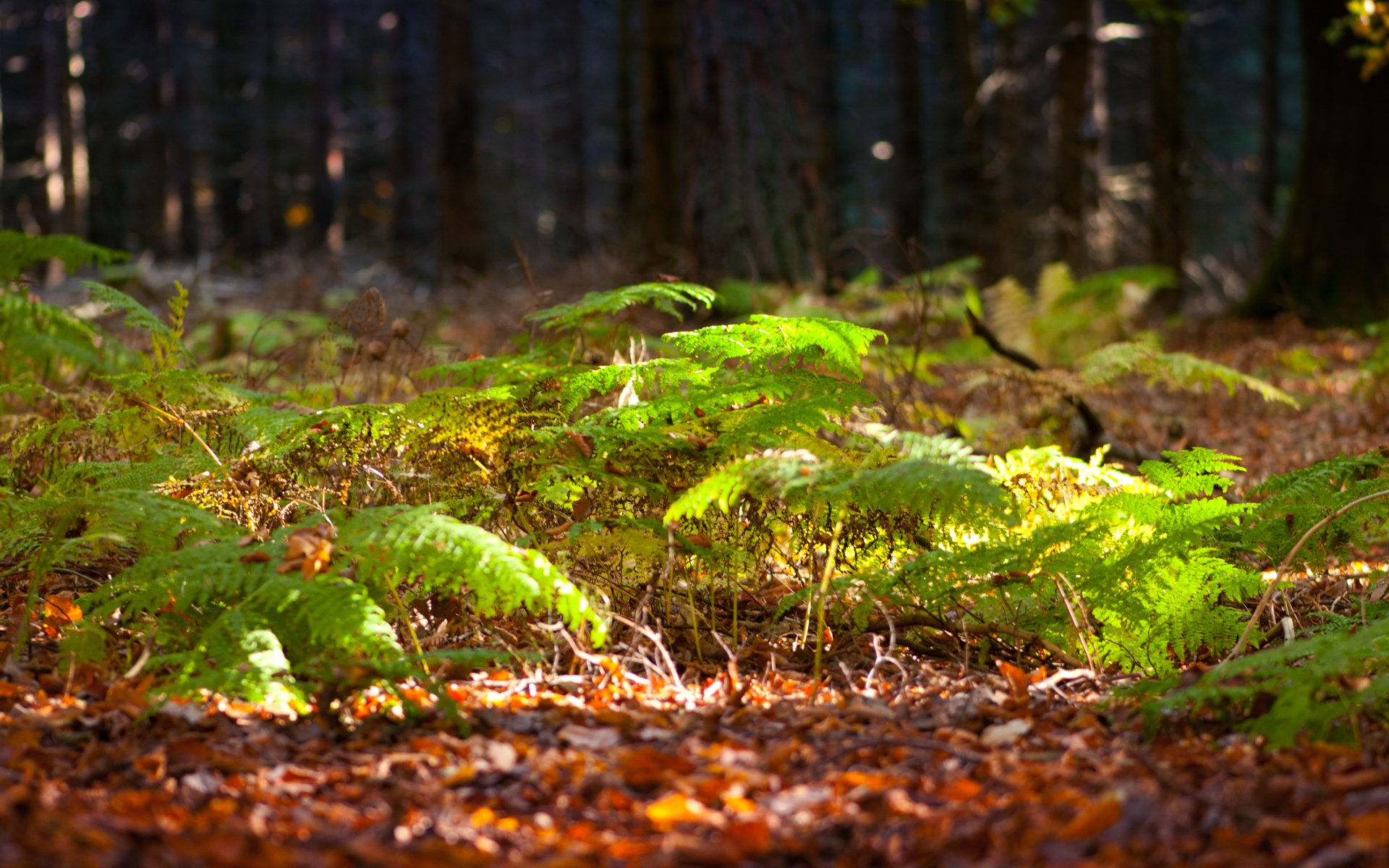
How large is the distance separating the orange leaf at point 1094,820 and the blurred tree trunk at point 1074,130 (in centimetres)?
1046

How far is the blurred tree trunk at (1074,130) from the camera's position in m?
11.4

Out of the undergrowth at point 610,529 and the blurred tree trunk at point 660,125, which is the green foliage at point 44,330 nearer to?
the undergrowth at point 610,529

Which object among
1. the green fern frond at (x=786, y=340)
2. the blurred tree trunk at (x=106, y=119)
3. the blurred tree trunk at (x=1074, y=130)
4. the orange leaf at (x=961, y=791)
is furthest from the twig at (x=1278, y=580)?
the blurred tree trunk at (x=106, y=119)

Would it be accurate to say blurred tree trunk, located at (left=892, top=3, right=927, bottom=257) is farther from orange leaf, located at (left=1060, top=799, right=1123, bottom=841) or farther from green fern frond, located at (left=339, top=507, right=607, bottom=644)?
orange leaf, located at (left=1060, top=799, right=1123, bottom=841)

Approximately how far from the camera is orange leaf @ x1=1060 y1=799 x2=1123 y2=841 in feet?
5.40

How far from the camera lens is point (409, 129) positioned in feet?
96.6

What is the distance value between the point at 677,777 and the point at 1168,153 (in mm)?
13354

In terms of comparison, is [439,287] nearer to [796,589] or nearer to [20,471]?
[20,471]

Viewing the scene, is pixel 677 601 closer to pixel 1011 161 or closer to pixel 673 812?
pixel 673 812

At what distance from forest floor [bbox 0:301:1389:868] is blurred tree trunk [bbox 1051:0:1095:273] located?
9955 millimetres

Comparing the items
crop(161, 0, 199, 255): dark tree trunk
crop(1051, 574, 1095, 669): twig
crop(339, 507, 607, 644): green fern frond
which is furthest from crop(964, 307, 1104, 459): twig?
crop(161, 0, 199, 255): dark tree trunk

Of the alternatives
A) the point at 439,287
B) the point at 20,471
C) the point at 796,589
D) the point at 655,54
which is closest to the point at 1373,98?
the point at 655,54

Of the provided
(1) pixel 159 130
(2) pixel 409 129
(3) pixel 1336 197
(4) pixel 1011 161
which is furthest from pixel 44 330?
(2) pixel 409 129

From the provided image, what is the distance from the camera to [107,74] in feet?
107
